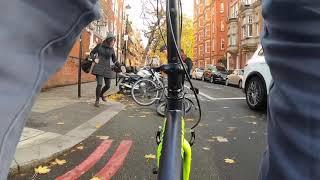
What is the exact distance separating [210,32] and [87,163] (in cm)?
7239

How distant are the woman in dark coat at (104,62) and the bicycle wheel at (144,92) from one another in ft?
3.45

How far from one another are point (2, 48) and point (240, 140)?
5294mm

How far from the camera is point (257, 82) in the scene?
902 cm

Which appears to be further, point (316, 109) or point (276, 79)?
point (276, 79)

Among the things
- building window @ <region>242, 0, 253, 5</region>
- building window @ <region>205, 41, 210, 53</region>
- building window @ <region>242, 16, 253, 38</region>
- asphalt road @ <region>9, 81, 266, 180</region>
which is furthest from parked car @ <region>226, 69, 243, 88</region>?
building window @ <region>205, 41, 210, 53</region>

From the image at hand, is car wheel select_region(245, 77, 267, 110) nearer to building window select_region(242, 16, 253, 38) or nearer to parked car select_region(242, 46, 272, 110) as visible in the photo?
parked car select_region(242, 46, 272, 110)

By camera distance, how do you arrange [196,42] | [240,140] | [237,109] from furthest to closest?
[196,42] < [237,109] < [240,140]

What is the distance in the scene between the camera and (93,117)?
25.5 ft

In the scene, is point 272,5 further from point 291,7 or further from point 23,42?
point 23,42

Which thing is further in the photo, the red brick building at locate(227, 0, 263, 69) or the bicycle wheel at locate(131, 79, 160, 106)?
the red brick building at locate(227, 0, 263, 69)

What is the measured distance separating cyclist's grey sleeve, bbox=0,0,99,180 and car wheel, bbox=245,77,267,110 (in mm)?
8157

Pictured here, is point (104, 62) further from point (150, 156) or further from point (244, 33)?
point (244, 33)

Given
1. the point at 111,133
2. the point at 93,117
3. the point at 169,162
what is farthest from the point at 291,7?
the point at 93,117

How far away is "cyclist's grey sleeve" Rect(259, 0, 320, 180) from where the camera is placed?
0.99 meters
